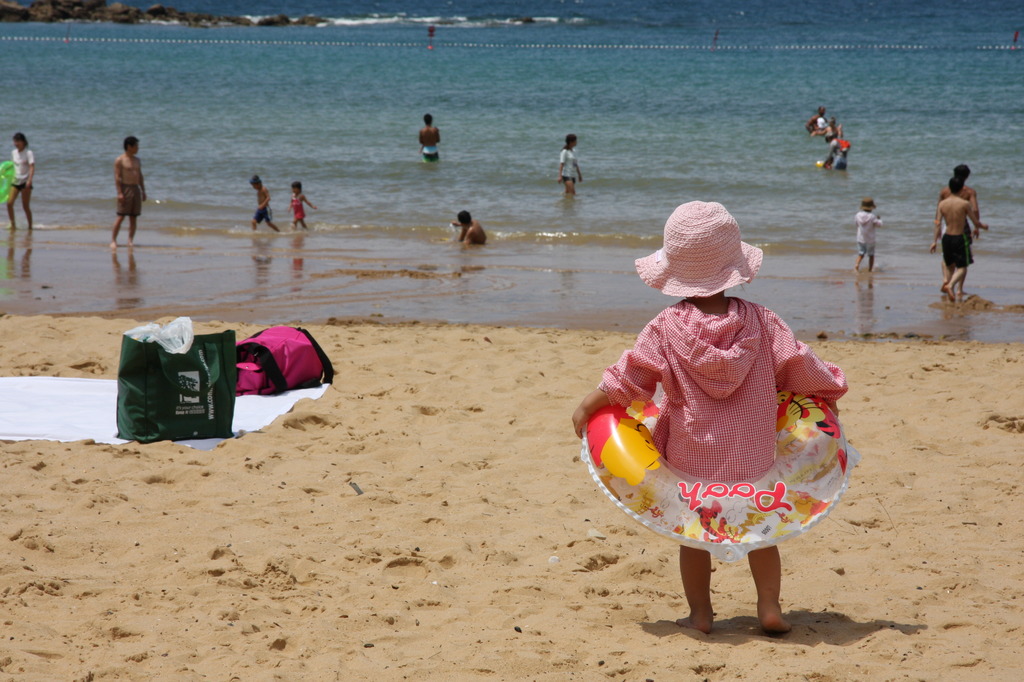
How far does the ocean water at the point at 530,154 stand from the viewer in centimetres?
1240

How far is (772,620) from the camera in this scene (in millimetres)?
3242

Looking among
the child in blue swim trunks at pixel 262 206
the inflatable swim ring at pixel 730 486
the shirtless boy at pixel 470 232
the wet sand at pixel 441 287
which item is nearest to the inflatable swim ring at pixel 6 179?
the wet sand at pixel 441 287

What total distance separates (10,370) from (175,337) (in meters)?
1.99

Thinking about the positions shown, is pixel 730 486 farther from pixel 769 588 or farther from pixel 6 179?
pixel 6 179

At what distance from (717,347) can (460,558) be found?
151 centimetres

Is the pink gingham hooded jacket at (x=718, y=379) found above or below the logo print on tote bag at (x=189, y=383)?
above

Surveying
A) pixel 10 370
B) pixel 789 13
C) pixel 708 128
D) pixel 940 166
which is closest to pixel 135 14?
pixel 789 13

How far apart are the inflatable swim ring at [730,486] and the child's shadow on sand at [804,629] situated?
0.39 m

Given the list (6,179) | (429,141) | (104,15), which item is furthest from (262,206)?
(104,15)

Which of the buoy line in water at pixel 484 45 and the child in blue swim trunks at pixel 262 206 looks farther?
the buoy line in water at pixel 484 45

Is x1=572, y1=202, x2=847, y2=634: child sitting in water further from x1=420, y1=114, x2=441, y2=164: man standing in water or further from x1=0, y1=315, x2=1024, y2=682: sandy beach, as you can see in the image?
x1=420, y1=114, x2=441, y2=164: man standing in water

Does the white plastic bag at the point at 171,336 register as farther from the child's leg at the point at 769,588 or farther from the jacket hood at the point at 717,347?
the child's leg at the point at 769,588

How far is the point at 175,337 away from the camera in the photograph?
211 inches

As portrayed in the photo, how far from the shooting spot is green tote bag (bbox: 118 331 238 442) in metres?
5.31
